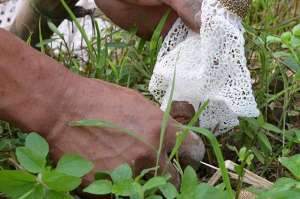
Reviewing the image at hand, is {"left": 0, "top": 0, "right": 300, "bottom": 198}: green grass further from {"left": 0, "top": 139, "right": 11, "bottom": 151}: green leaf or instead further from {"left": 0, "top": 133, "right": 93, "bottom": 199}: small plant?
{"left": 0, "top": 133, "right": 93, "bottom": 199}: small plant

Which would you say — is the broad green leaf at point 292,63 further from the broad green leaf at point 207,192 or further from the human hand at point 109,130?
the broad green leaf at point 207,192

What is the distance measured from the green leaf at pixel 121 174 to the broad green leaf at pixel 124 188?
0.01 metres

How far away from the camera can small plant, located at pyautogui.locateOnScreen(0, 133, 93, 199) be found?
3.02 feet

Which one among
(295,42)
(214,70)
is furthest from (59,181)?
(295,42)

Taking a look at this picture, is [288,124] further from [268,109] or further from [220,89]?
[220,89]

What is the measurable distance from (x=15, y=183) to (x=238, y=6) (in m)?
0.51

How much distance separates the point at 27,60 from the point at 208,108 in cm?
34

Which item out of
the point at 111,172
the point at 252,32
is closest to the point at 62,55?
the point at 252,32

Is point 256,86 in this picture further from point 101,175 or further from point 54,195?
point 54,195

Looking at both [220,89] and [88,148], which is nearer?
[88,148]

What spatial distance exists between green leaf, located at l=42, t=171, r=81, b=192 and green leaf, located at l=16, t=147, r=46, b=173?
0.07 feet

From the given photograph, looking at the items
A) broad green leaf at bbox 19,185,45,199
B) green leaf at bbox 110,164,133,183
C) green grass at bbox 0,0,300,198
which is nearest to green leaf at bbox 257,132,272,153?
green grass at bbox 0,0,300,198

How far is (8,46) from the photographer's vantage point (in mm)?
1114

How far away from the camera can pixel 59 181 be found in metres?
0.92
